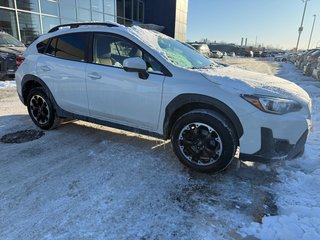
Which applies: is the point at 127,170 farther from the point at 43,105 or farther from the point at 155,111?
the point at 43,105

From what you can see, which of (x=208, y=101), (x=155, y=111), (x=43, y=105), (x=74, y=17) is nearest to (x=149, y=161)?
(x=155, y=111)

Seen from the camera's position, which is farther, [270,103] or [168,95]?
[168,95]

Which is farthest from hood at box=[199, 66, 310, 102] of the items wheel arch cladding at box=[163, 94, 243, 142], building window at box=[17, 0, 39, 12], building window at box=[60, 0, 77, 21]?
building window at box=[60, 0, 77, 21]

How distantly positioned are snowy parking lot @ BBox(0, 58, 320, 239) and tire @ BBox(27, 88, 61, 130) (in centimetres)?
52

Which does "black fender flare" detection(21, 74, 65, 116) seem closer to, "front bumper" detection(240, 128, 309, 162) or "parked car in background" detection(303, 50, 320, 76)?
"front bumper" detection(240, 128, 309, 162)

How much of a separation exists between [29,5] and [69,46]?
14.6 metres

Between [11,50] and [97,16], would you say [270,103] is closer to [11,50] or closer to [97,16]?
[11,50]

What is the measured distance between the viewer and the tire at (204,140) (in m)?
3.28

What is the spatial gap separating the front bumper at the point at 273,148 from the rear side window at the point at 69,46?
9.45 feet

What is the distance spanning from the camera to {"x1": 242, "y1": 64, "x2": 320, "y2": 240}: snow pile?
2.44 metres

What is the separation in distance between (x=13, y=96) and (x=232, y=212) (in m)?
7.49

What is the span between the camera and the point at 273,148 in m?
3.15

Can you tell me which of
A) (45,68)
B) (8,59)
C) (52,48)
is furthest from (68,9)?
(45,68)

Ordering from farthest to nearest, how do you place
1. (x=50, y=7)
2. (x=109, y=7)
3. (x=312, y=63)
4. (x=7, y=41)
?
(x=109, y=7)
(x=50, y=7)
(x=312, y=63)
(x=7, y=41)
